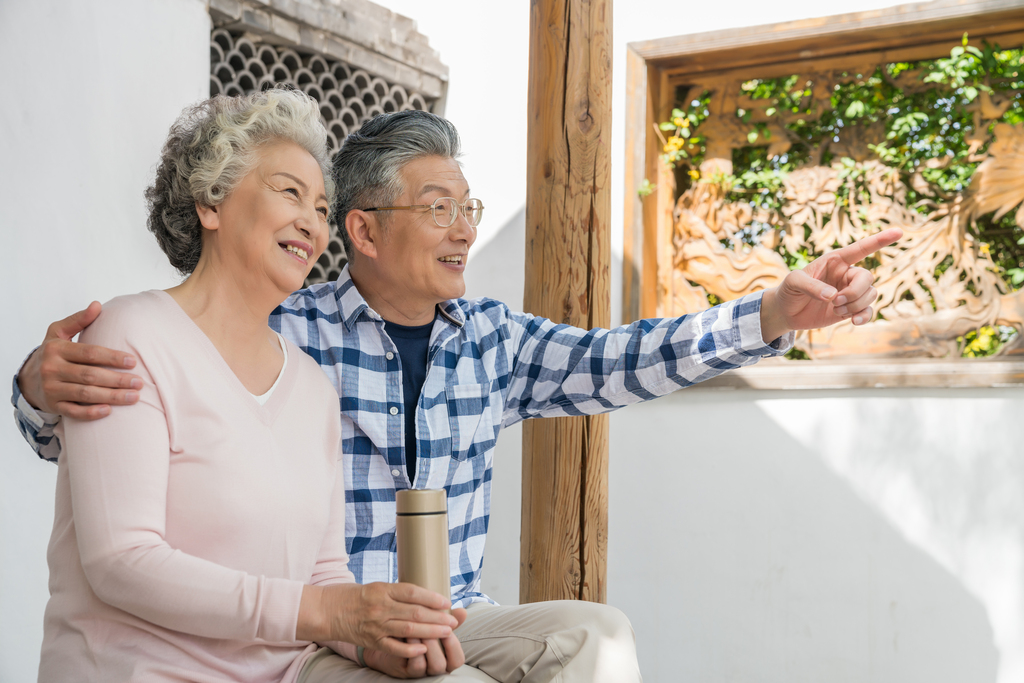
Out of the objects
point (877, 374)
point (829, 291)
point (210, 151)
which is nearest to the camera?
point (210, 151)

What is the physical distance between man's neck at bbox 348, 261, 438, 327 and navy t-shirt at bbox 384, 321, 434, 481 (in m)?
0.02

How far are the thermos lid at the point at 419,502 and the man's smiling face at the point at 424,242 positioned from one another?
0.80 meters

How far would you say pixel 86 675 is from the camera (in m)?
1.29

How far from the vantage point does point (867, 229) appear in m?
3.92

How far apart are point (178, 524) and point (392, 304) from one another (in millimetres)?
864

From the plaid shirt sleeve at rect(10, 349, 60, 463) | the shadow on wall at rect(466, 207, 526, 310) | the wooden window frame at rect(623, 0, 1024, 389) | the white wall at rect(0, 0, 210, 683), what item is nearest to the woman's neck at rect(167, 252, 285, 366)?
the plaid shirt sleeve at rect(10, 349, 60, 463)

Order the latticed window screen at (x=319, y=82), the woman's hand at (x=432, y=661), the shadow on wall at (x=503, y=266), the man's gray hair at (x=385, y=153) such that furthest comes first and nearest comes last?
the shadow on wall at (x=503, y=266)
the latticed window screen at (x=319, y=82)
the man's gray hair at (x=385, y=153)
the woman's hand at (x=432, y=661)

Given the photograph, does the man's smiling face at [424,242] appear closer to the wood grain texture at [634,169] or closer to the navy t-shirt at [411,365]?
the navy t-shirt at [411,365]

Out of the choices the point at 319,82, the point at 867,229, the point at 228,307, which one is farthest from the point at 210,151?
the point at 867,229

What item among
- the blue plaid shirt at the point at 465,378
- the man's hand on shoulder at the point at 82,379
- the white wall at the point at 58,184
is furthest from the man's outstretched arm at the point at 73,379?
the white wall at the point at 58,184

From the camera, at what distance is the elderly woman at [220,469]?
1.27m

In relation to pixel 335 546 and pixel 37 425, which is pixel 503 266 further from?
pixel 37 425

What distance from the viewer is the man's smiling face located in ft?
6.75

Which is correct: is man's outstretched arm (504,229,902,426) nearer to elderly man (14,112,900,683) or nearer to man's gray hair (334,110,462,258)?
elderly man (14,112,900,683)
